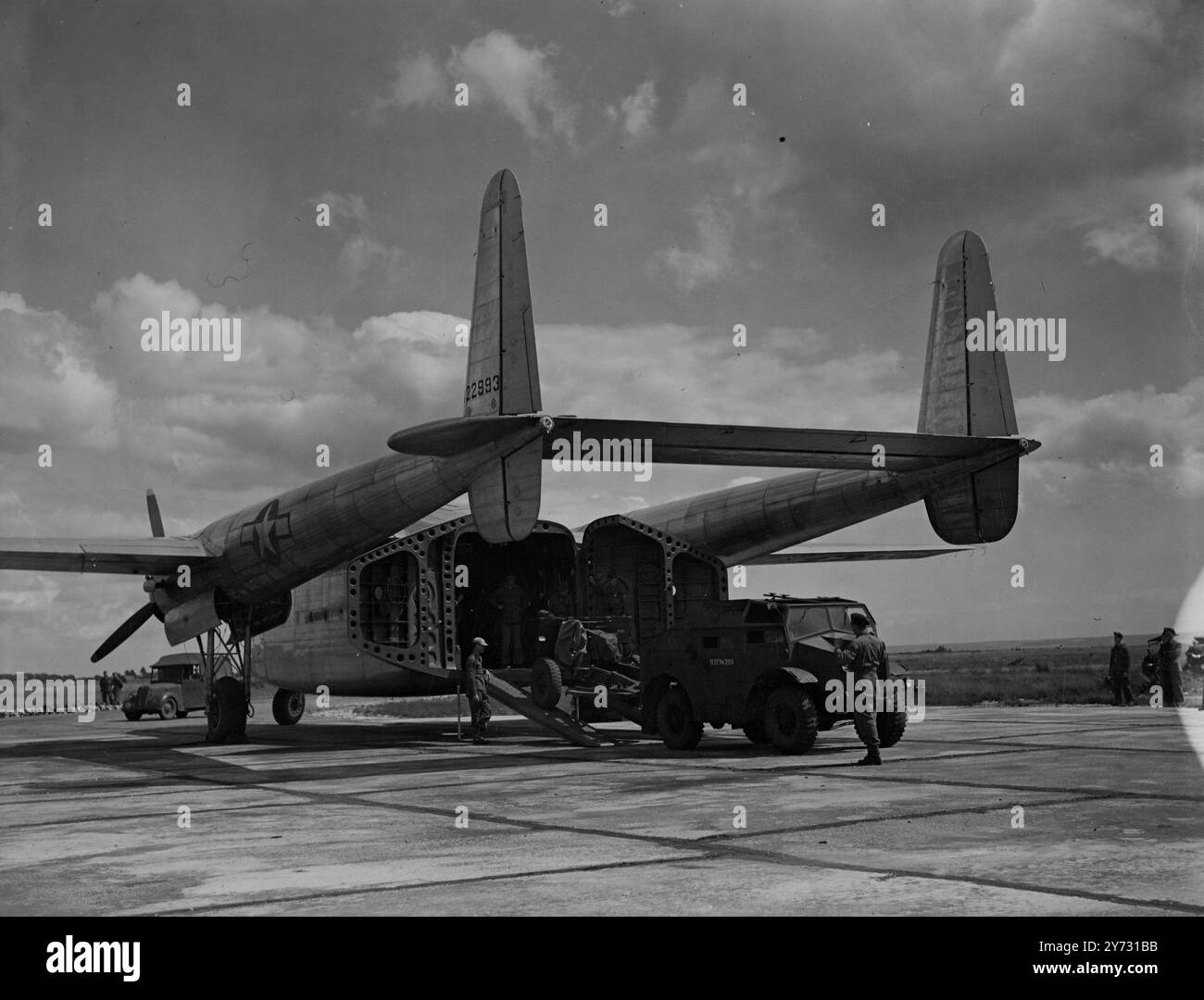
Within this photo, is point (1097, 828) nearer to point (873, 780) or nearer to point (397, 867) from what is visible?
point (873, 780)

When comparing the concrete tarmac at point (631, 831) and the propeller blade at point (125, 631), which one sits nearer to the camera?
the concrete tarmac at point (631, 831)

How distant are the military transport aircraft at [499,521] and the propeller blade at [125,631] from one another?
5cm

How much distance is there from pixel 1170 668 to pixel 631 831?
21.6 meters

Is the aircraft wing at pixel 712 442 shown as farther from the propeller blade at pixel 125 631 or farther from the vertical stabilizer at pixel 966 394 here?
the propeller blade at pixel 125 631

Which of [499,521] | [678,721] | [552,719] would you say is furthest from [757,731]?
[499,521]

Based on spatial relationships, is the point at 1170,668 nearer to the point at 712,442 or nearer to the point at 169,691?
the point at 712,442

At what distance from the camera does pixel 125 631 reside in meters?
26.9

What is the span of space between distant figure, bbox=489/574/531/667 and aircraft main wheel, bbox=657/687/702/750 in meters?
7.71

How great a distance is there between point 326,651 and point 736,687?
1183 cm

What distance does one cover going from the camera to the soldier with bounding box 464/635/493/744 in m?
21.6

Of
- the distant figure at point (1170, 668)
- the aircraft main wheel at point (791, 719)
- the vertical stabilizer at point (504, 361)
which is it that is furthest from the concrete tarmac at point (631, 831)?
the distant figure at point (1170, 668)

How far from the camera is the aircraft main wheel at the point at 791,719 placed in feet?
54.5

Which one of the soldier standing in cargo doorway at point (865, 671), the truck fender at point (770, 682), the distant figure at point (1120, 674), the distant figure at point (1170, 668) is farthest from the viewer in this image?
the distant figure at point (1120, 674)

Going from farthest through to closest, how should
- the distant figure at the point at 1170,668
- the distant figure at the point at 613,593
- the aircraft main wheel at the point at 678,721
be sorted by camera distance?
the distant figure at the point at 1170,668
the distant figure at the point at 613,593
the aircraft main wheel at the point at 678,721
